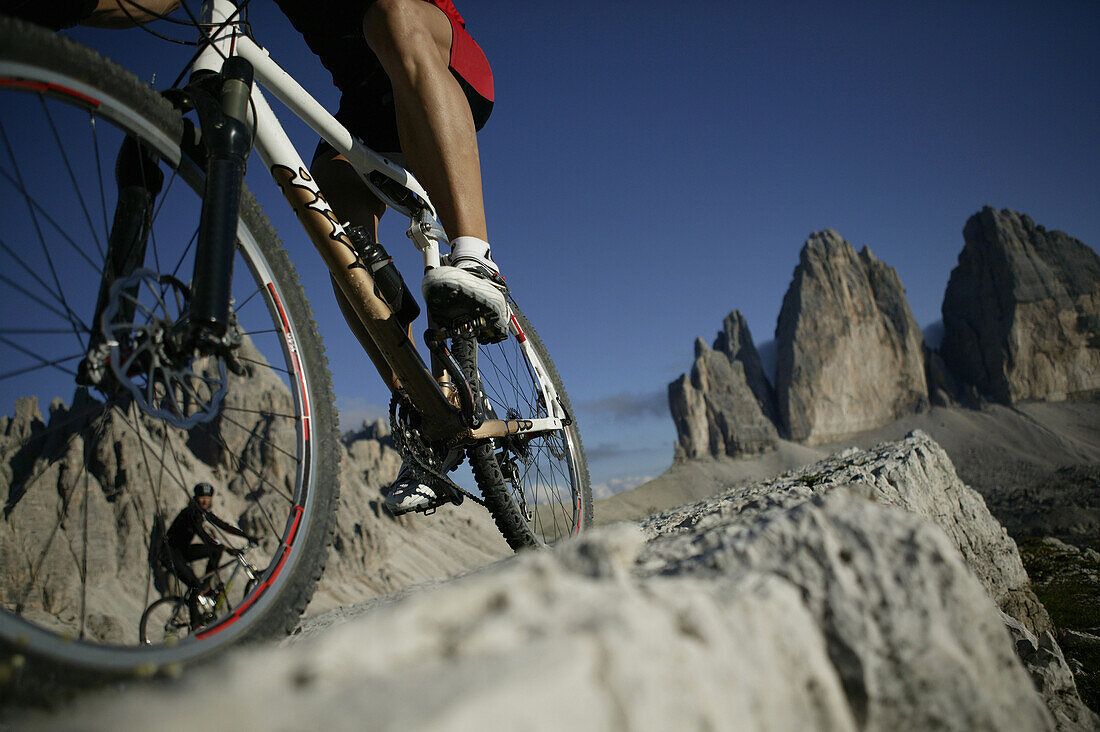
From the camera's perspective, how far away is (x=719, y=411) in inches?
2756

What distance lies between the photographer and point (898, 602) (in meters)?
0.77

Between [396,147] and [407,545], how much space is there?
1730 inches

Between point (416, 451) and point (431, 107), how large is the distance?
3.81 feet

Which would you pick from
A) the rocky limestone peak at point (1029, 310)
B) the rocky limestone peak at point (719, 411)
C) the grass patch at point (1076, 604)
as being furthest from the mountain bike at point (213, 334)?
the rocky limestone peak at point (1029, 310)

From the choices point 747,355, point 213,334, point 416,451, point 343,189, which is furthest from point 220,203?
point 747,355

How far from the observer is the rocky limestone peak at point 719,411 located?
224ft

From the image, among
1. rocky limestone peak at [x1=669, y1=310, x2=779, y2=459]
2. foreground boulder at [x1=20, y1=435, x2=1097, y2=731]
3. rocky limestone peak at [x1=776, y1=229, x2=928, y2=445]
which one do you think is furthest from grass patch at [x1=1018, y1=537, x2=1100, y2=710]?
rocky limestone peak at [x1=776, y1=229, x2=928, y2=445]

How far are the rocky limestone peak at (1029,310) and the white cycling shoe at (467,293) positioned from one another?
81790mm

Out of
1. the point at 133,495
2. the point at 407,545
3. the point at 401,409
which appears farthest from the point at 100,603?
the point at 401,409

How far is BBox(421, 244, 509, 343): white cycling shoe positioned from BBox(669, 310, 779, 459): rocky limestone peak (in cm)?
7074

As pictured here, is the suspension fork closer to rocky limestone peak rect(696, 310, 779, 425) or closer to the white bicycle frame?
the white bicycle frame

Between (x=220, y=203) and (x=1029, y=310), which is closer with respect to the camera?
(x=220, y=203)

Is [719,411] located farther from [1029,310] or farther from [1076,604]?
[1076,604]

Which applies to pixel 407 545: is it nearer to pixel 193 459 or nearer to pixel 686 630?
pixel 193 459
